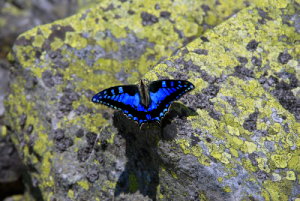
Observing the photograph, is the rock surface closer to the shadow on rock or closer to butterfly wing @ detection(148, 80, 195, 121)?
the shadow on rock

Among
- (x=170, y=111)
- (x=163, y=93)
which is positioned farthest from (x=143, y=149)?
(x=163, y=93)

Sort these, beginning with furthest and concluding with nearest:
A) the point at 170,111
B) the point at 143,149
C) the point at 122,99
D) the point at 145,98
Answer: the point at 143,149
the point at 122,99
the point at 145,98
the point at 170,111

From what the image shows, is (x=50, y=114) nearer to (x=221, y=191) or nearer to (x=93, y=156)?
(x=93, y=156)

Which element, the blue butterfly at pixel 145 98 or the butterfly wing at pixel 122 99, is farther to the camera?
the butterfly wing at pixel 122 99

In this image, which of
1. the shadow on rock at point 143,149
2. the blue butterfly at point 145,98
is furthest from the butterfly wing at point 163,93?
the shadow on rock at point 143,149

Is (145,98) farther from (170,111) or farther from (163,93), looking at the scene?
(170,111)

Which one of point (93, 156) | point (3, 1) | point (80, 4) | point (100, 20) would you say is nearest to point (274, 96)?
point (93, 156)

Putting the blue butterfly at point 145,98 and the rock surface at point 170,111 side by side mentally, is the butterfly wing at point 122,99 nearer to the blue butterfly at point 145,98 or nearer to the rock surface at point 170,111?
the blue butterfly at point 145,98
